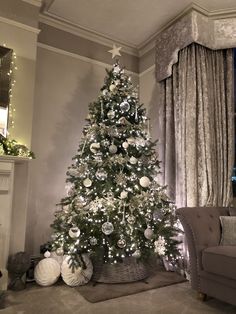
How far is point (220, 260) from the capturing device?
7.43 ft

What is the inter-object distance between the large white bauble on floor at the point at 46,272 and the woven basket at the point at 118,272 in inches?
16.1

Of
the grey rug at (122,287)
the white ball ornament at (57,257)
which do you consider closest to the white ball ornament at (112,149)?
the white ball ornament at (57,257)

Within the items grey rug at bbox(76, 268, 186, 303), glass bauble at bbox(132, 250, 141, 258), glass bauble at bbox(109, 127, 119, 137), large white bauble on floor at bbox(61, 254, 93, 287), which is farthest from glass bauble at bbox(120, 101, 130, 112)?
grey rug at bbox(76, 268, 186, 303)

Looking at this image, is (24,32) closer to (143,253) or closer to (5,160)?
(5,160)

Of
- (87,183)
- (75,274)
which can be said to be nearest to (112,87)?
(87,183)

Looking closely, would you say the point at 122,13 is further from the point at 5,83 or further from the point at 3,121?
the point at 3,121

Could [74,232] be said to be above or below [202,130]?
below

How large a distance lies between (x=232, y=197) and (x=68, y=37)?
3177 mm

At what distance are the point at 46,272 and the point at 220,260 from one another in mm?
1711

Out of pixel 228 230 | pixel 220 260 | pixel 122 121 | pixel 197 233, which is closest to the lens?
pixel 220 260

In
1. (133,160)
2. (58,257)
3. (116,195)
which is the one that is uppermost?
(133,160)

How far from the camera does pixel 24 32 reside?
3271 millimetres

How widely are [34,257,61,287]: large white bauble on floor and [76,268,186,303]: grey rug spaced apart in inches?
11.2

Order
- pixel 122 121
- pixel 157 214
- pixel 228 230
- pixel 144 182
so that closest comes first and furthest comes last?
pixel 228 230
pixel 144 182
pixel 157 214
pixel 122 121
